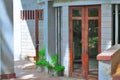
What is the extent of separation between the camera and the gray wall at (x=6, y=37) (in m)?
11.1

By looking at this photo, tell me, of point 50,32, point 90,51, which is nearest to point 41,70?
point 50,32

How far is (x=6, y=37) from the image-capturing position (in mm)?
11242

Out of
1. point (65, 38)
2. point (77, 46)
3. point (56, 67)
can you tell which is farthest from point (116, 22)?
point (56, 67)

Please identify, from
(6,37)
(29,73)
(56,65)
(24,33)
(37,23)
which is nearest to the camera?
(6,37)

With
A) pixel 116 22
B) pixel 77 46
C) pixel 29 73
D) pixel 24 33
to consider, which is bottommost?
pixel 29 73

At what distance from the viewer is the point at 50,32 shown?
1229cm

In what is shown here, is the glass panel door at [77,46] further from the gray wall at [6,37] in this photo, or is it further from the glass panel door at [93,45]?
the gray wall at [6,37]

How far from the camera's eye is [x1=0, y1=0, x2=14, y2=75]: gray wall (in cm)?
1109

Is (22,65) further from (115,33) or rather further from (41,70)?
(115,33)

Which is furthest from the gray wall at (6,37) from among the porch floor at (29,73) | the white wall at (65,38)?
the white wall at (65,38)

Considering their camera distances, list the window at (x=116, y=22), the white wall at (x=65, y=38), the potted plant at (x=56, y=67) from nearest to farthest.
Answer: the window at (x=116, y=22) < the white wall at (x=65, y=38) < the potted plant at (x=56, y=67)

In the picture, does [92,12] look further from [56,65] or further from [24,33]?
[24,33]

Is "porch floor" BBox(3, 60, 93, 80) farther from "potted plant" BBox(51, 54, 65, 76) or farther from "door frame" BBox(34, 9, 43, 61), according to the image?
"door frame" BBox(34, 9, 43, 61)

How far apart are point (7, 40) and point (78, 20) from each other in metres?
2.40
